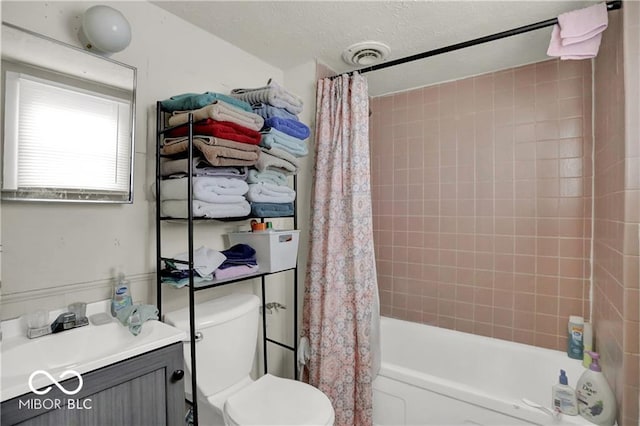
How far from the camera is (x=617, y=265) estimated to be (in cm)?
128

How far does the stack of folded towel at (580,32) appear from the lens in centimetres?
131

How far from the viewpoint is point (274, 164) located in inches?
63.6

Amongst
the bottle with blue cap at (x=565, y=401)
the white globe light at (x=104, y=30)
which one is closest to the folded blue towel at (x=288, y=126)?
the white globe light at (x=104, y=30)

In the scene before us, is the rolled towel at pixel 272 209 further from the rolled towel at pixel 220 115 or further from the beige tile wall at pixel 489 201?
the beige tile wall at pixel 489 201

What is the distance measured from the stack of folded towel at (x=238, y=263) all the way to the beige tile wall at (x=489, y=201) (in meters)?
1.29

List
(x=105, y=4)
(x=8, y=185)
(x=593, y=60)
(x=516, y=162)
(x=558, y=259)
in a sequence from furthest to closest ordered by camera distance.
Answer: (x=516, y=162) → (x=558, y=259) → (x=593, y=60) → (x=105, y=4) → (x=8, y=185)

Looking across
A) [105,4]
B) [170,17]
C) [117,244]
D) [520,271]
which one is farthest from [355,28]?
[520,271]

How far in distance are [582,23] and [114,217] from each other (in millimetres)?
2110

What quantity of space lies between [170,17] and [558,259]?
8.15 feet

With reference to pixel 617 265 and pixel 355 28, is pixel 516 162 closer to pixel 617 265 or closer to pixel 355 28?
pixel 617 265

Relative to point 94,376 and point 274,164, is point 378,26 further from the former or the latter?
point 94,376

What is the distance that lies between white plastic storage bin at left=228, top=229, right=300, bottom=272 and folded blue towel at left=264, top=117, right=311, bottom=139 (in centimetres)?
53


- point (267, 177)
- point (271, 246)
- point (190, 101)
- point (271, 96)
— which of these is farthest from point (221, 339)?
point (271, 96)

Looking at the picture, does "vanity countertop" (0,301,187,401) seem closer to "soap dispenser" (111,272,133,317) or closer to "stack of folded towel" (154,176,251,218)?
"soap dispenser" (111,272,133,317)
